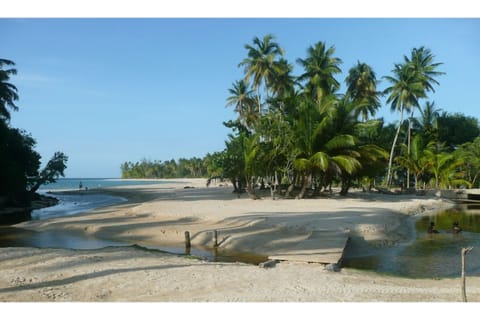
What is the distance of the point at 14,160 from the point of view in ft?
112

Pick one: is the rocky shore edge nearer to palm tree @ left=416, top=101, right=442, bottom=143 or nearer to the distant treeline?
palm tree @ left=416, top=101, right=442, bottom=143

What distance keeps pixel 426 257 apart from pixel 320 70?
30318 millimetres

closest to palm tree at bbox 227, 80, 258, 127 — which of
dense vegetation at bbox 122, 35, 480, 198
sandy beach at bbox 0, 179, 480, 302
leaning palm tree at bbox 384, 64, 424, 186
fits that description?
dense vegetation at bbox 122, 35, 480, 198

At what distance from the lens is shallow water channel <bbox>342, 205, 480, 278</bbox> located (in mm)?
11391

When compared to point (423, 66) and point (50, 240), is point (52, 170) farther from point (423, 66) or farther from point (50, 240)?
point (423, 66)

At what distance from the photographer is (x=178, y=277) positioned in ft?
30.4

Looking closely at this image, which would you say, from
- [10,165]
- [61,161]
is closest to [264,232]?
[10,165]

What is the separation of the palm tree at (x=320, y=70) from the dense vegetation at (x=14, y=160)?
2890 cm

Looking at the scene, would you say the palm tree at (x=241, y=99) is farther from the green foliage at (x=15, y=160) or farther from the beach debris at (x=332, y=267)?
the beach debris at (x=332, y=267)

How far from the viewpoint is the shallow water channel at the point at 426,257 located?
11391mm

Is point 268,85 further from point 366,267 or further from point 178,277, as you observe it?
point 178,277

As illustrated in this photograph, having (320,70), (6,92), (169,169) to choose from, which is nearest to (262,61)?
(320,70)

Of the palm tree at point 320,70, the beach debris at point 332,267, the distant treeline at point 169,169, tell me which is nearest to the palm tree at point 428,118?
the palm tree at point 320,70
